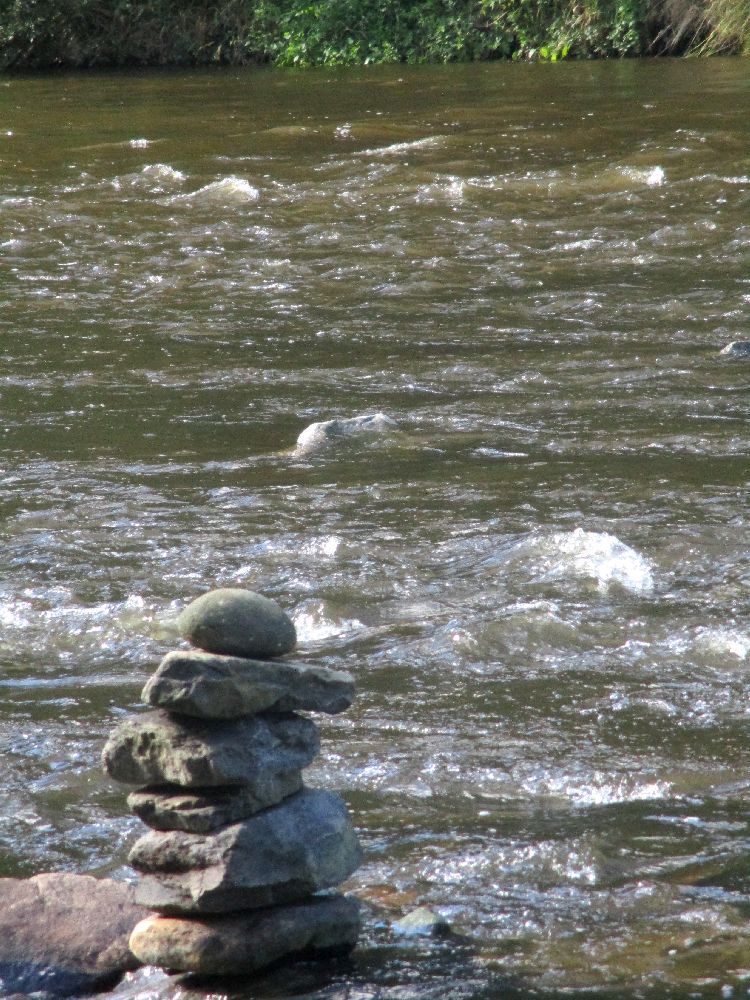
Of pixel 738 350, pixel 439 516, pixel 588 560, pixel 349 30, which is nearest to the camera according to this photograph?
pixel 588 560

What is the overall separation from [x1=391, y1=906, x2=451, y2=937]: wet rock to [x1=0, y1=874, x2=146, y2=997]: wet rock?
63 centimetres

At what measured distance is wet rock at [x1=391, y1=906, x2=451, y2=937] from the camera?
341cm

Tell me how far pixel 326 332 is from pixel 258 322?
63 cm

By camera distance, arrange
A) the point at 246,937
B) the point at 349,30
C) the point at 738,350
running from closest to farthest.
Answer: the point at 246,937 → the point at 738,350 → the point at 349,30

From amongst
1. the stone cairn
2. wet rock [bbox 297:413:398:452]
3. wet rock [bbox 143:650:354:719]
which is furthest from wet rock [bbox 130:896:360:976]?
wet rock [bbox 297:413:398:452]

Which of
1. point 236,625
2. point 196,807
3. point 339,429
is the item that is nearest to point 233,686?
point 236,625

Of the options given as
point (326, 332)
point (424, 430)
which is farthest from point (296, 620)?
point (326, 332)

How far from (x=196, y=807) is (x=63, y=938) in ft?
1.55

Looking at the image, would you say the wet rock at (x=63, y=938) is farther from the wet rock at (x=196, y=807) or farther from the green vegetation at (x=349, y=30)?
the green vegetation at (x=349, y=30)

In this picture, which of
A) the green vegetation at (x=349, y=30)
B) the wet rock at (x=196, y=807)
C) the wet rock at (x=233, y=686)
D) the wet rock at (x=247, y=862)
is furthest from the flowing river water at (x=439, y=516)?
the green vegetation at (x=349, y=30)

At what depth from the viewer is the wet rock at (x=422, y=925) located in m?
3.41

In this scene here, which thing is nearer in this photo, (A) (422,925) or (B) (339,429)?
(A) (422,925)

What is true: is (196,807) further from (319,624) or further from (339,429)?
(339,429)

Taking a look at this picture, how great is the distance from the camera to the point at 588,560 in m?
5.75
